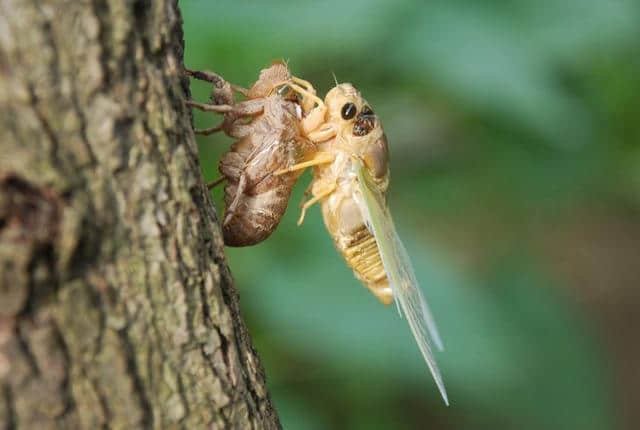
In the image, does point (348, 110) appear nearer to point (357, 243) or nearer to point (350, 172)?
point (350, 172)

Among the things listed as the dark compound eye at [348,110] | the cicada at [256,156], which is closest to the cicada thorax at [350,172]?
the dark compound eye at [348,110]

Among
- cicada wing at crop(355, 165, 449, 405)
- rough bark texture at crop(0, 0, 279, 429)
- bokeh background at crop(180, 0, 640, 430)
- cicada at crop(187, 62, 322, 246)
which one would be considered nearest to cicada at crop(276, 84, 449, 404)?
→ cicada wing at crop(355, 165, 449, 405)

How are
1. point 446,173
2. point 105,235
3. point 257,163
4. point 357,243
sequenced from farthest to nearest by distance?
point 446,173
point 357,243
point 257,163
point 105,235

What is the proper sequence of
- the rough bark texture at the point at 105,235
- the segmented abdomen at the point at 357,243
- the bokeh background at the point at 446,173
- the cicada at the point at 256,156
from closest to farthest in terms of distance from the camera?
the rough bark texture at the point at 105,235 → the cicada at the point at 256,156 → the segmented abdomen at the point at 357,243 → the bokeh background at the point at 446,173

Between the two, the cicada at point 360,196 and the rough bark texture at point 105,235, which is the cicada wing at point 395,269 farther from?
the rough bark texture at point 105,235

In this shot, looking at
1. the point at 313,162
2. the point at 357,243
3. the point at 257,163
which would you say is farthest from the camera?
the point at 357,243

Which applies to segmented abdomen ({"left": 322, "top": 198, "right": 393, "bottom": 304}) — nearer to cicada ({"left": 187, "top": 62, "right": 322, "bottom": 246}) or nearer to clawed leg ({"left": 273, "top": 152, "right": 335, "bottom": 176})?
clawed leg ({"left": 273, "top": 152, "right": 335, "bottom": 176})

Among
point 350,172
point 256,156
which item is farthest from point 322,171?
point 256,156
